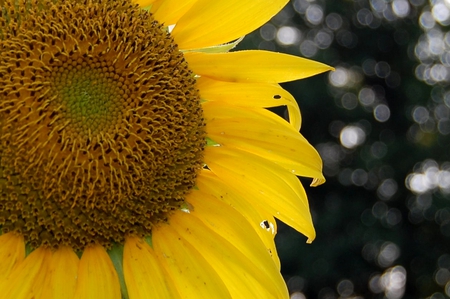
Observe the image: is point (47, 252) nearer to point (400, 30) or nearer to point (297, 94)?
point (297, 94)

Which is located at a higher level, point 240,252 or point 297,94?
point 240,252

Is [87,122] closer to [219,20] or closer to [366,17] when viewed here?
[219,20]

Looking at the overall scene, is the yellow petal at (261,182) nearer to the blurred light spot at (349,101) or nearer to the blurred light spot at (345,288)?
A: the blurred light spot at (349,101)

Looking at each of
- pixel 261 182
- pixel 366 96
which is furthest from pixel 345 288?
pixel 261 182

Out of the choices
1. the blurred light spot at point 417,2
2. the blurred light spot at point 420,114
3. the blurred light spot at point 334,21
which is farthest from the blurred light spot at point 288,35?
the blurred light spot at point 420,114

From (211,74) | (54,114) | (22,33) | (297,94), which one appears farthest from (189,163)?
(297,94)

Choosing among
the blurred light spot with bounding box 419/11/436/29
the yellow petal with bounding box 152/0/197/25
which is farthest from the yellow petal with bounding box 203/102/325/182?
the blurred light spot with bounding box 419/11/436/29

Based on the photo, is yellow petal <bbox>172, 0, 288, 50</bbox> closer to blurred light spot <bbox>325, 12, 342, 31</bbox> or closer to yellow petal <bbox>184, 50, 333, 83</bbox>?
yellow petal <bbox>184, 50, 333, 83</bbox>
